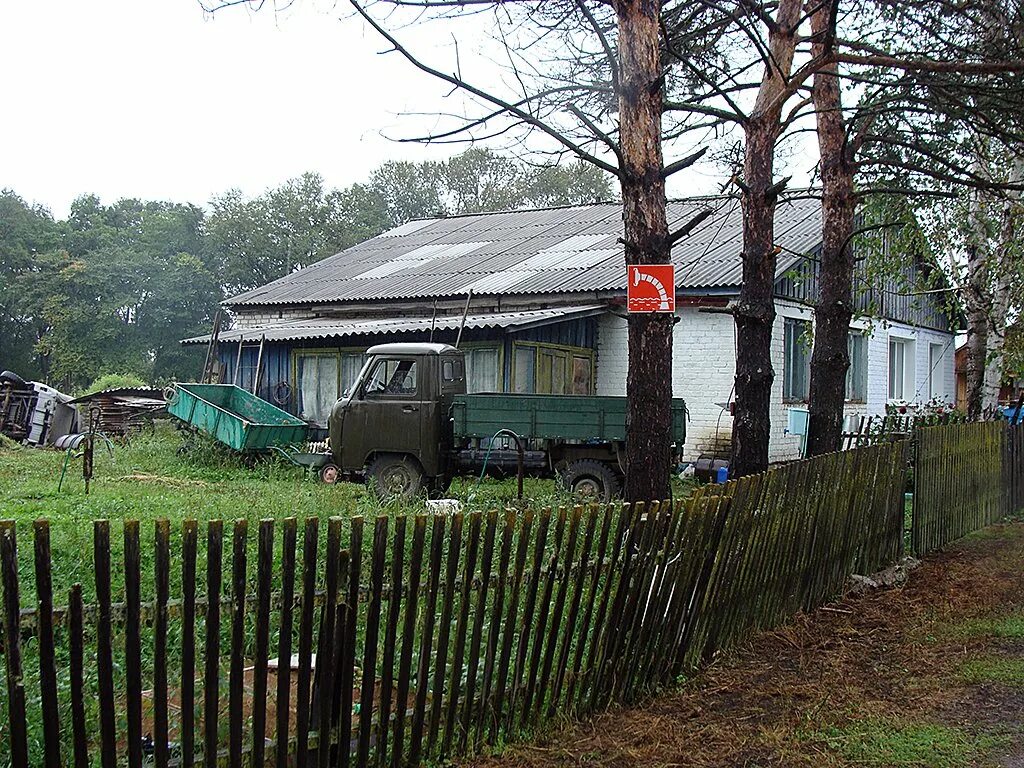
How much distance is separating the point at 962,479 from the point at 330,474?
803 centimetres

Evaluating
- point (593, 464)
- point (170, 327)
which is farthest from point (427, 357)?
point (170, 327)

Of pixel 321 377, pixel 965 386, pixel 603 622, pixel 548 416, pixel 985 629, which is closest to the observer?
pixel 603 622

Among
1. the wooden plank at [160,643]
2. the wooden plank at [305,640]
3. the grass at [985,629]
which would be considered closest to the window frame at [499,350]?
the grass at [985,629]

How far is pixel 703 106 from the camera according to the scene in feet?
25.9

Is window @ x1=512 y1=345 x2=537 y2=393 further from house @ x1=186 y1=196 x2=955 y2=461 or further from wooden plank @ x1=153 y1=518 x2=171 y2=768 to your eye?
wooden plank @ x1=153 y1=518 x2=171 y2=768

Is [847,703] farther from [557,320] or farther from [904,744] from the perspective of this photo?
[557,320]

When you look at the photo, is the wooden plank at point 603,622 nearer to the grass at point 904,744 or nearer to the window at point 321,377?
the grass at point 904,744

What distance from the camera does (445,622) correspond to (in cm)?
423

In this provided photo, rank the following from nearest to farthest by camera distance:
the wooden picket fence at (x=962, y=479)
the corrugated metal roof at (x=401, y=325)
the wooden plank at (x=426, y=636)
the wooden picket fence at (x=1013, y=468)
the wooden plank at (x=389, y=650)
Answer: the wooden plank at (x=389, y=650) → the wooden plank at (x=426, y=636) → the wooden picket fence at (x=962, y=479) → the wooden picket fence at (x=1013, y=468) → the corrugated metal roof at (x=401, y=325)

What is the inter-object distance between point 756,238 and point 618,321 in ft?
33.6

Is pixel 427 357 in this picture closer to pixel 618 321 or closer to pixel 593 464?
pixel 593 464

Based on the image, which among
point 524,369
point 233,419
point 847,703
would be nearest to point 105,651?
point 847,703

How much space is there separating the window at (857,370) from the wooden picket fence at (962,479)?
7104 millimetres

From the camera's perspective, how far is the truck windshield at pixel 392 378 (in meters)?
13.0
